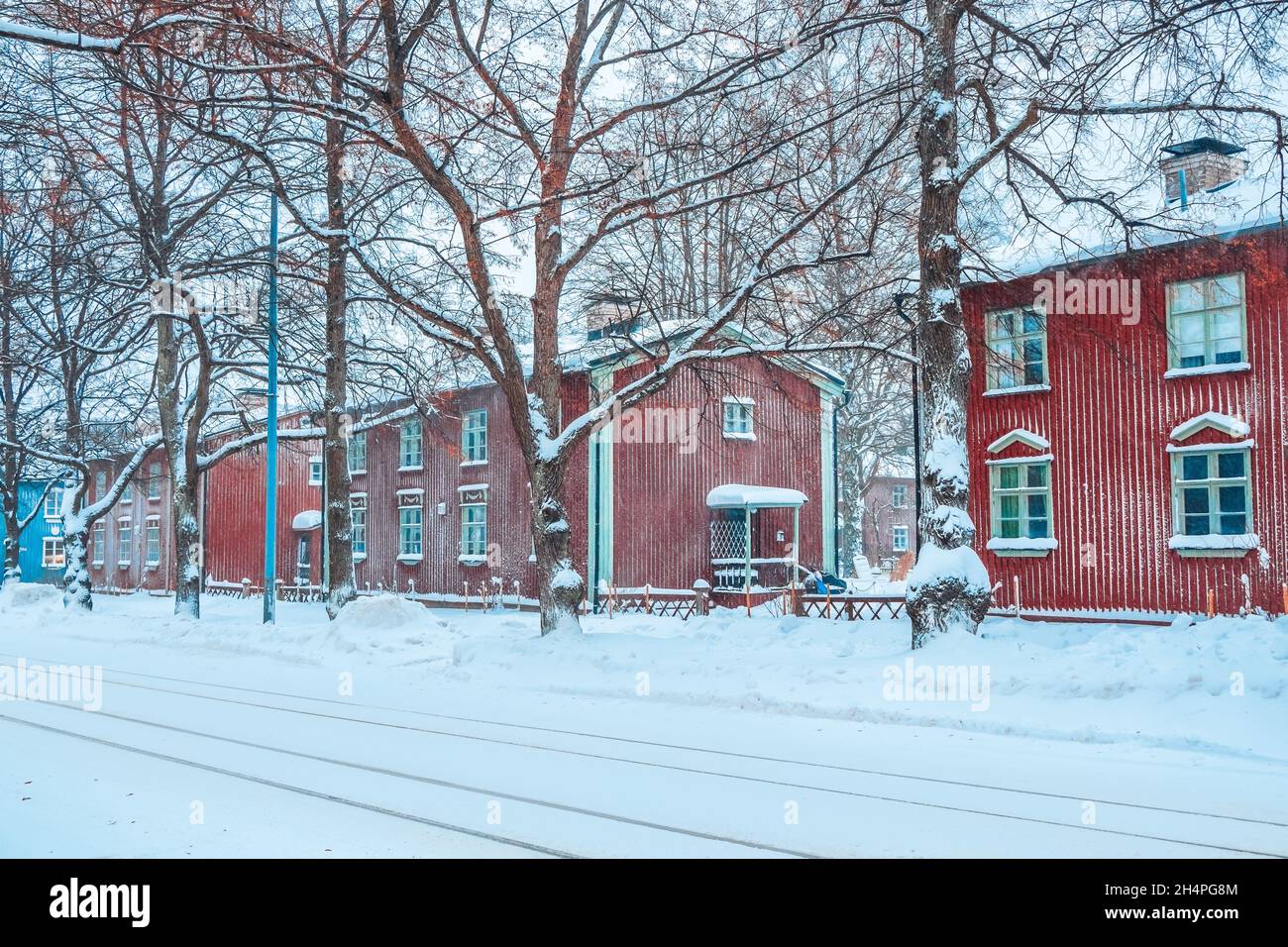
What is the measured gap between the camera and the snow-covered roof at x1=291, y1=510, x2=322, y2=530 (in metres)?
39.2

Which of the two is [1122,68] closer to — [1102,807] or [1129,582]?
[1102,807]

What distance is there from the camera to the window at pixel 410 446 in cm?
3456

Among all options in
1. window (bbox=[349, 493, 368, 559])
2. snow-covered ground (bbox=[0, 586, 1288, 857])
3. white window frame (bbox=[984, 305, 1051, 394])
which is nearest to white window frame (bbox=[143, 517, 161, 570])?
Result: window (bbox=[349, 493, 368, 559])

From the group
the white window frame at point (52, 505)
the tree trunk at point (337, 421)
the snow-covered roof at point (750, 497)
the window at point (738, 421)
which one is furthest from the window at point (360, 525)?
the white window frame at point (52, 505)

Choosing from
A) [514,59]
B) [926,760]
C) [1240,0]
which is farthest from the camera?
[514,59]

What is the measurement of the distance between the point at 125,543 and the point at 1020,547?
149 ft

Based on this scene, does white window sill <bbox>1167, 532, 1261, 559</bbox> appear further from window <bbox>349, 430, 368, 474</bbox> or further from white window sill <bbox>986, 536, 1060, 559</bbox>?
window <bbox>349, 430, 368, 474</bbox>

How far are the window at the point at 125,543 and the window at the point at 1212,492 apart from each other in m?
47.6

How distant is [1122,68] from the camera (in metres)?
11.1

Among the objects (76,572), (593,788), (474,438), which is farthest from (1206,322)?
(76,572)

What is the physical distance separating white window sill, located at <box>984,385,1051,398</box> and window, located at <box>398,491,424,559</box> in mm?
18780

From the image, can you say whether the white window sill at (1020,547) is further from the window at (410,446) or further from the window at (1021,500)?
the window at (410,446)
